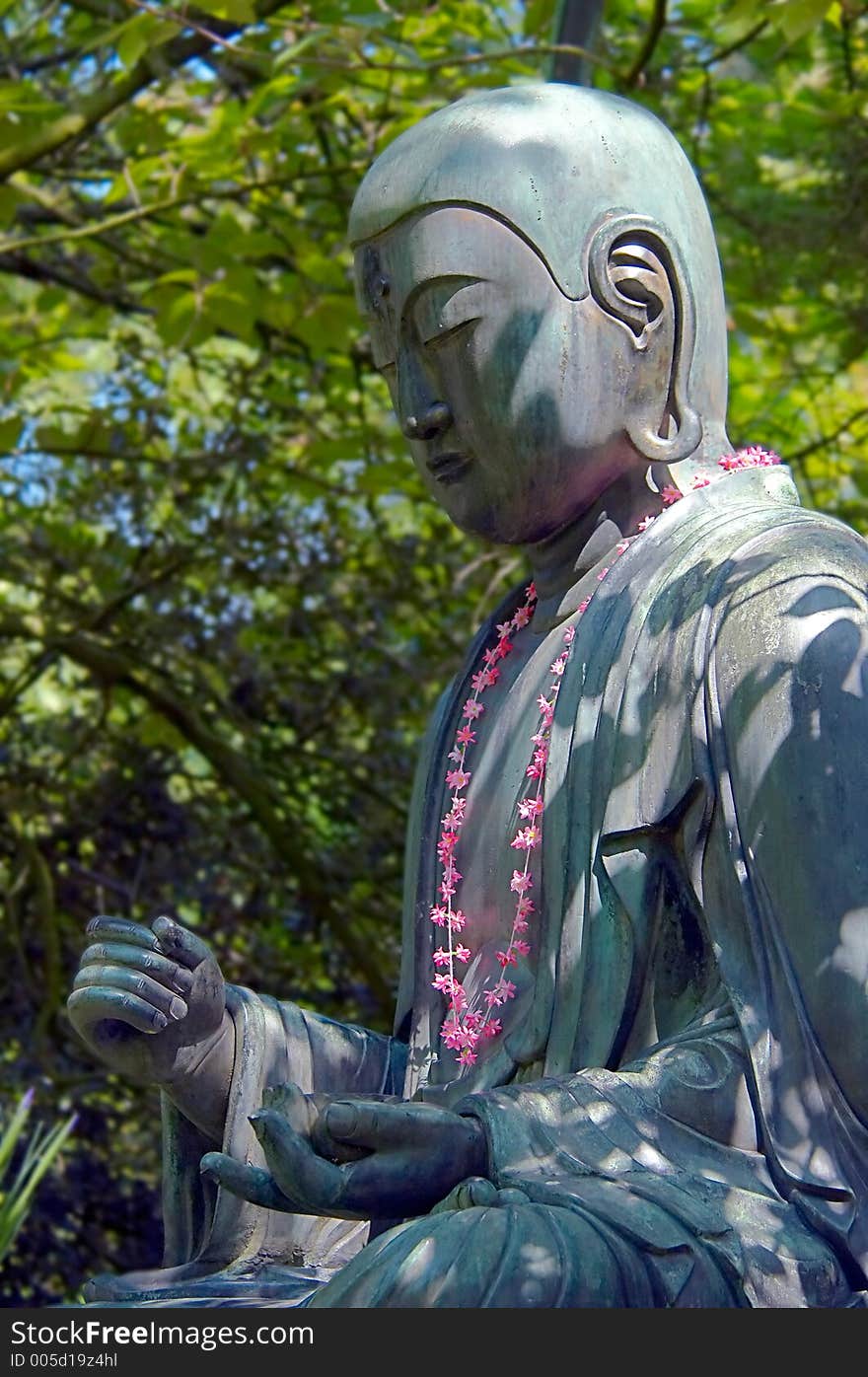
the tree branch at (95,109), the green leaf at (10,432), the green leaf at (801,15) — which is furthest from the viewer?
the green leaf at (10,432)

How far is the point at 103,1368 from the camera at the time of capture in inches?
106

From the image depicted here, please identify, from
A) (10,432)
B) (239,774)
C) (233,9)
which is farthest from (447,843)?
(10,432)

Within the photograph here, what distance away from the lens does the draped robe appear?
8.59 feet

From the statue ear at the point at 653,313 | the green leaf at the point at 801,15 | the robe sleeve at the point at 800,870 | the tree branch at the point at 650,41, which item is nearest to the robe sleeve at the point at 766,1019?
the robe sleeve at the point at 800,870

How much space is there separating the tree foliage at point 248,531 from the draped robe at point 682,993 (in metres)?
3.02

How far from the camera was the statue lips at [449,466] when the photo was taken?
11.1 ft

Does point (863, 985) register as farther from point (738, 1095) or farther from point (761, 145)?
point (761, 145)

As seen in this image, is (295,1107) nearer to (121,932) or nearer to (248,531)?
(121,932)

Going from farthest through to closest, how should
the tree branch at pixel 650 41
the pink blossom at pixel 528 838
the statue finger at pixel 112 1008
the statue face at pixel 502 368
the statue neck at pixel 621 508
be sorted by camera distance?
1. the tree branch at pixel 650 41
2. the statue neck at pixel 621 508
3. the statue face at pixel 502 368
4. the pink blossom at pixel 528 838
5. the statue finger at pixel 112 1008

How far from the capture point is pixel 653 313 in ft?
11.0

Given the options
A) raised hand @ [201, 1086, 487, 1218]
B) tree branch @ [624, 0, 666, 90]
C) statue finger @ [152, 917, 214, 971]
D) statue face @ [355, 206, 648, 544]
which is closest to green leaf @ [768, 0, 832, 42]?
tree branch @ [624, 0, 666, 90]

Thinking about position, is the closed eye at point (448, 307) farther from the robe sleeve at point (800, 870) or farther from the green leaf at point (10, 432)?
the green leaf at point (10, 432)

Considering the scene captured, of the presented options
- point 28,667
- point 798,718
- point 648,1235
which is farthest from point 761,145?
point 648,1235

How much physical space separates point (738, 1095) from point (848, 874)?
0.31 metres
